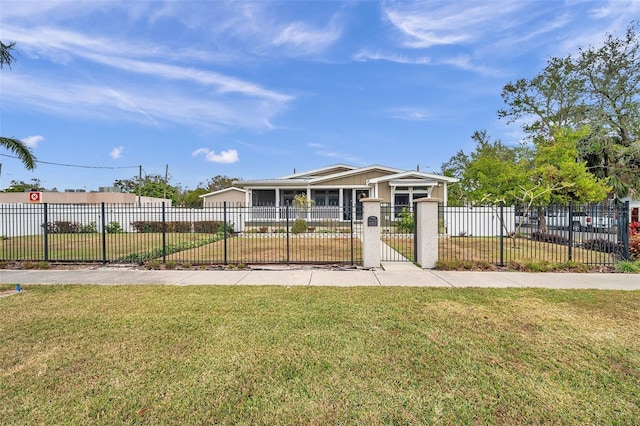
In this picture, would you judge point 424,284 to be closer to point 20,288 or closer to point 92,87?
point 20,288

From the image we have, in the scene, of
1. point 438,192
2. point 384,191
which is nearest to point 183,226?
point 384,191

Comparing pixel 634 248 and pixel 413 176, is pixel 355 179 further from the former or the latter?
pixel 634 248

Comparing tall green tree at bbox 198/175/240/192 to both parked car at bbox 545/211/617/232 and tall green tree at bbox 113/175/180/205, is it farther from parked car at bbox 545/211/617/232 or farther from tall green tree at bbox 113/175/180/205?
parked car at bbox 545/211/617/232

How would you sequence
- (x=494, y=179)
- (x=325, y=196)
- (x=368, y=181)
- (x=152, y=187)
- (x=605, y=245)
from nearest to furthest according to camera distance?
(x=605, y=245)
(x=494, y=179)
(x=368, y=181)
(x=325, y=196)
(x=152, y=187)

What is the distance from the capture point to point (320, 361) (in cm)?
363

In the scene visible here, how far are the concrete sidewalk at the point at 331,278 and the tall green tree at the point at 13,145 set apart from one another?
3236 millimetres

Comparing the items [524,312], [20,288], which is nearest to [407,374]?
[524,312]

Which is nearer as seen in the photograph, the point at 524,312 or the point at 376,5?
the point at 524,312

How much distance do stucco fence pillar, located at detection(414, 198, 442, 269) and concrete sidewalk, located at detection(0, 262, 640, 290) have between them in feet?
1.64

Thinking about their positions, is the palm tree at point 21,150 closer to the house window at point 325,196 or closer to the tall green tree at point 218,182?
the house window at point 325,196

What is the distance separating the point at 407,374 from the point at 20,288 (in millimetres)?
8493

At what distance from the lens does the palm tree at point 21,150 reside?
8.42m

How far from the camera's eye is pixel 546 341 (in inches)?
165

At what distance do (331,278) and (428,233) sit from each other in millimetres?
3551
